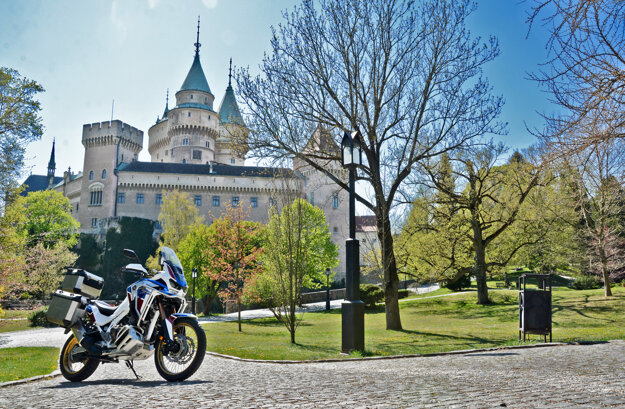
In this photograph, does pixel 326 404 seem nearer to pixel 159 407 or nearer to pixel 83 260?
pixel 159 407

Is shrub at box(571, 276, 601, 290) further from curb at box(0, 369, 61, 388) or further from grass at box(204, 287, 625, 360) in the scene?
curb at box(0, 369, 61, 388)

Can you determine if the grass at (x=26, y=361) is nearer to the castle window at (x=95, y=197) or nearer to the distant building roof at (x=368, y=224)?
the distant building roof at (x=368, y=224)

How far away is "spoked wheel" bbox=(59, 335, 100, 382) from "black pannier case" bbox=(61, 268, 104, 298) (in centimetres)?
61

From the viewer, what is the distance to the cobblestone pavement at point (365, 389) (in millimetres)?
4195

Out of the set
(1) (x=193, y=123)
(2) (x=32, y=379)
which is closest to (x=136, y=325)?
(2) (x=32, y=379)

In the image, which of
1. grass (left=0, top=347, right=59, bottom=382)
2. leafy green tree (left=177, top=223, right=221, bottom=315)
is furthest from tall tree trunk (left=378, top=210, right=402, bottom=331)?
leafy green tree (left=177, top=223, right=221, bottom=315)

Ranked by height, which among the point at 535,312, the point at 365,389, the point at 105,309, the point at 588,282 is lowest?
the point at 365,389

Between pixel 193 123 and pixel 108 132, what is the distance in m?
12.4

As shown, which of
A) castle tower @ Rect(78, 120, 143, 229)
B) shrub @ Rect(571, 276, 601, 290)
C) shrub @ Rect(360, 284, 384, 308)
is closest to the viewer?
shrub @ Rect(571, 276, 601, 290)

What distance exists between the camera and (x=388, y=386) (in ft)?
16.7

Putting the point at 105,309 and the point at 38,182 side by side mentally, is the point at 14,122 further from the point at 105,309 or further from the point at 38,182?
the point at 38,182

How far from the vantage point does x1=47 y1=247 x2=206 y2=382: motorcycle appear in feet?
18.3

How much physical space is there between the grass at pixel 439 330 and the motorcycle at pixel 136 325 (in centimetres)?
436

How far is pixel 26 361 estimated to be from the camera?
397 inches
